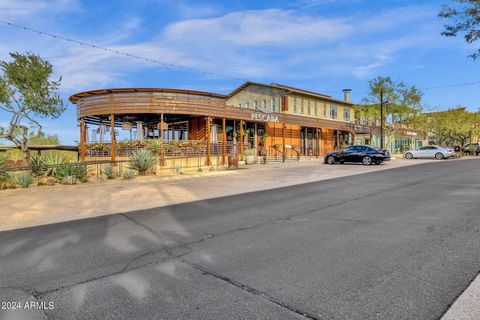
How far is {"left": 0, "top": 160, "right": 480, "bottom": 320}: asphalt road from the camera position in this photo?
312 cm

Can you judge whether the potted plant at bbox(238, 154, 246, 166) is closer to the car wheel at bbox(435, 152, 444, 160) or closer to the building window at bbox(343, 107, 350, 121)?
the building window at bbox(343, 107, 350, 121)

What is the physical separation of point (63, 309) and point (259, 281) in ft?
6.74

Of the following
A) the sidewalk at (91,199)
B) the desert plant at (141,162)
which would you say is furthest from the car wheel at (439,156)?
the desert plant at (141,162)

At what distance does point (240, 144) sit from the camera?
27.3 metres

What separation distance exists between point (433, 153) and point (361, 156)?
48.2ft

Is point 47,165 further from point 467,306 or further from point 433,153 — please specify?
point 433,153

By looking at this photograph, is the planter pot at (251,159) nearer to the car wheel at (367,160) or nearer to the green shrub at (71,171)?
the car wheel at (367,160)

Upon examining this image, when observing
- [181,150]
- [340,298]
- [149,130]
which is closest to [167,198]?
[340,298]

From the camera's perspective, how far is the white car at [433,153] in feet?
112

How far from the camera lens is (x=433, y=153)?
34750mm

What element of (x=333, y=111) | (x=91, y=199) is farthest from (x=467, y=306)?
(x=333, y=111)

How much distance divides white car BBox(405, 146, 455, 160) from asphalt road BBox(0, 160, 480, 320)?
3085cm

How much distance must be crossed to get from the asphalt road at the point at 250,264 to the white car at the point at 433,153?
30.8m

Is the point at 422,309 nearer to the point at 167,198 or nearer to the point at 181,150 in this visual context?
the point at 167,198
